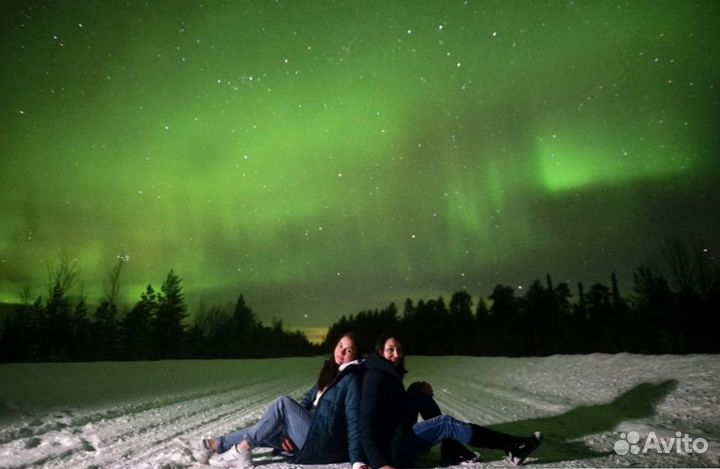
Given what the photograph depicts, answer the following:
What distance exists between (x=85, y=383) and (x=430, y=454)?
12.3 metres

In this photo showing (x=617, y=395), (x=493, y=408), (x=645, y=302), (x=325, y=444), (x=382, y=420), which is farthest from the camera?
(x=645, y=302)

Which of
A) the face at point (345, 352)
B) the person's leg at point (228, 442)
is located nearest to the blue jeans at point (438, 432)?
the face at point (345, 352)

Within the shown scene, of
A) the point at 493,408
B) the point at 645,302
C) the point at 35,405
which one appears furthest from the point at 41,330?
the point at 645,302

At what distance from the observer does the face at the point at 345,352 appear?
13.9ft

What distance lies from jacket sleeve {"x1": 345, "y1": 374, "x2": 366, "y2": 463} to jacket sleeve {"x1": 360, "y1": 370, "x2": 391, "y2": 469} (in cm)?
7

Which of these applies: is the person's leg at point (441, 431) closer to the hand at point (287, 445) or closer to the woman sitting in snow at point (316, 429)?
the woman sitting in snow at point (316, 429)

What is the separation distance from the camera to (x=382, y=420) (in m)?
3.70

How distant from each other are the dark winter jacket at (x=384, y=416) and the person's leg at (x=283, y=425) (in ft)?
2.24

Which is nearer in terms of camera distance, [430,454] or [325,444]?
[325,444]

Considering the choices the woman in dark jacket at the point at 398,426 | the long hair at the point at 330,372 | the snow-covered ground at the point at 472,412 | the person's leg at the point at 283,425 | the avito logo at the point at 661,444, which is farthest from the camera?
the avito logo at the point at 661,444

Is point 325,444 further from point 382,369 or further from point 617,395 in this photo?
point 617,395

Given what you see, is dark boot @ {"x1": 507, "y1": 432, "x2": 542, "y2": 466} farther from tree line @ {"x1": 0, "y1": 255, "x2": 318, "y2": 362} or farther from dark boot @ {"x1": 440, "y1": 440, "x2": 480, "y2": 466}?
tree line @ {"x1": 0, "y1": 255, "x2": 318, "y2": 362}

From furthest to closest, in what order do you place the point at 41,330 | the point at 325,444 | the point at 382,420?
the point at 41,330 → the point at 325,444 → the point at 382,420

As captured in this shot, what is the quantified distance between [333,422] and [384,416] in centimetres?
50
